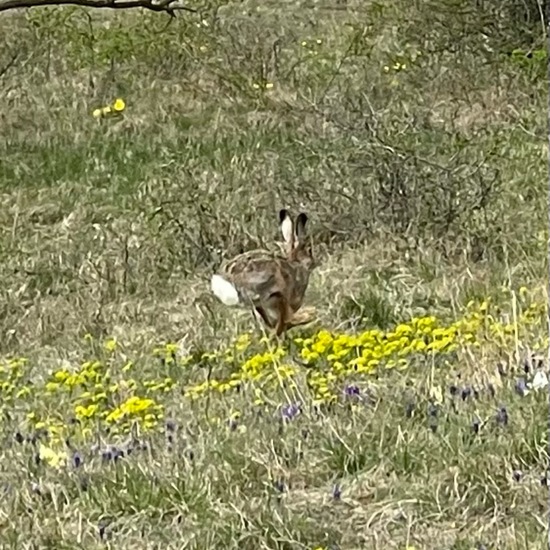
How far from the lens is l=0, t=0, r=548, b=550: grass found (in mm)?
3943

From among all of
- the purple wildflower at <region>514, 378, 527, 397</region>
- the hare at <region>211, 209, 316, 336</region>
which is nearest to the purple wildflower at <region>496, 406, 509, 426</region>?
the purple wildflower at <region>514, 378, 527, 397</region>

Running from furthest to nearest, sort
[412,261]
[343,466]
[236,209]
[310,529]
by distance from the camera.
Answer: [236,209]
[412,261]
[343,466]
[310,529]

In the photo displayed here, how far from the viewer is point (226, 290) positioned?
21.5 feet

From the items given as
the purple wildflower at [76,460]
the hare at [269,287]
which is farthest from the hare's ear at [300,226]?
the purple wildflower at [76,460]

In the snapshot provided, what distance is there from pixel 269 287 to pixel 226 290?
238mm

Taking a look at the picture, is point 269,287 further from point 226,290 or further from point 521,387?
point 521,387

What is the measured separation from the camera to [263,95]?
11.4 meters

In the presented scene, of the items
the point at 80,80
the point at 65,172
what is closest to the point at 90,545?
the point at 65,172

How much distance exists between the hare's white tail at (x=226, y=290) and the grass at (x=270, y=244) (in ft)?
0.54

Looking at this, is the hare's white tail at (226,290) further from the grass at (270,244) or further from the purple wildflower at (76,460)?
the purple wildflower at (76,460)

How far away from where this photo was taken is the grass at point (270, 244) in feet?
12.9

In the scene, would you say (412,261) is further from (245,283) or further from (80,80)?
(80,80)

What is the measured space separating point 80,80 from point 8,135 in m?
1.15

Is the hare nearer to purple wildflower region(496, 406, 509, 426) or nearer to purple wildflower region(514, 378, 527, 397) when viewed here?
purple wildflower region(514, 378, 527, 397)
